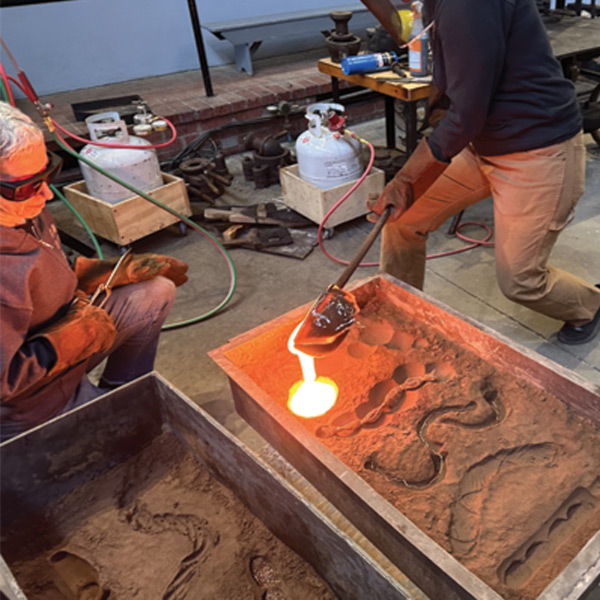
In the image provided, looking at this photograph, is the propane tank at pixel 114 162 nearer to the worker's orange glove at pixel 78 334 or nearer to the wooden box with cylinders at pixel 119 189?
the wooden box with cylinders at pixel 119 189

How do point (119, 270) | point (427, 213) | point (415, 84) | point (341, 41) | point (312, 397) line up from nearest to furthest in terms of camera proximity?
point (312, 397)
point (119, 270)
point (427, 213)
point (415, 84)
point (341, 41)

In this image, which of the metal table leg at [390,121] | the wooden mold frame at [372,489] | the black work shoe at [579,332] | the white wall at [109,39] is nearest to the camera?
the wooden mold frame at [372,489]

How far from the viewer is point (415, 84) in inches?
135

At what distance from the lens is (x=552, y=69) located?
6.99ft

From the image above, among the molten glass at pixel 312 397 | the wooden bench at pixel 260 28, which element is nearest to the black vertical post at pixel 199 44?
the wooden bench at pixel 260 28

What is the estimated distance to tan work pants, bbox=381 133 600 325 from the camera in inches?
88.7

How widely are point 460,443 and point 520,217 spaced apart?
100 cm

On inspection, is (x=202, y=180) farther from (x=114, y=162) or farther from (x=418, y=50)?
(x=418, y=50)

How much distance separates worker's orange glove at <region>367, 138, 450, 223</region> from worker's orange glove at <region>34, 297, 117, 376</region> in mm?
1229

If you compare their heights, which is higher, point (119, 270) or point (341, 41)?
point (341, 41)

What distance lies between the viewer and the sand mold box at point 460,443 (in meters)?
1.66

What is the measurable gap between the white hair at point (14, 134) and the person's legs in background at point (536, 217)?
176 centimetres

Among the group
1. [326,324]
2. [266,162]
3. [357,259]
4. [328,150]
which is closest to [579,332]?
[357,259]

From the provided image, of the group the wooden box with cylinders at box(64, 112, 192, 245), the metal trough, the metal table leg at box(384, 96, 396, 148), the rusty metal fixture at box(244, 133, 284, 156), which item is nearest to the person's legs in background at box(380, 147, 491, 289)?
the metal trough
